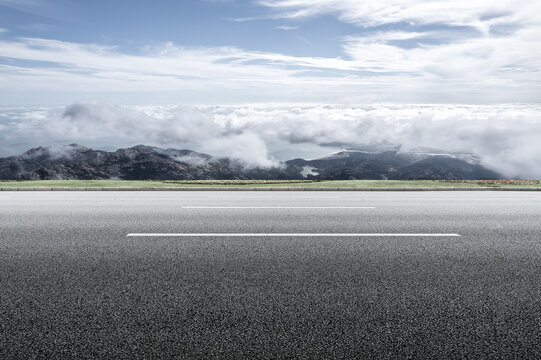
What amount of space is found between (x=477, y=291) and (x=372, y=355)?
199cm

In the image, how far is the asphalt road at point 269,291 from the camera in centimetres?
348

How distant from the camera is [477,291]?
465 centimetres

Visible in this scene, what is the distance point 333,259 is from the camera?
587cm

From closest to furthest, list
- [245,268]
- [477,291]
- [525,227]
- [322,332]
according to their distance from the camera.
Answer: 1. [322,332]
2. [477,291]
3. [245,268]
4. [525,227]

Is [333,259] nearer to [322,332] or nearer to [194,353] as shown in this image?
[322,332]

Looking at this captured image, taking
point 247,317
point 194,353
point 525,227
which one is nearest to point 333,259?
point 247,317

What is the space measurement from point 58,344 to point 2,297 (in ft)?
4.77

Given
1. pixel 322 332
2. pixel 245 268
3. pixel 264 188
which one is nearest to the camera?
pixel 322 332

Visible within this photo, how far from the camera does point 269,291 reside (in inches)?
182

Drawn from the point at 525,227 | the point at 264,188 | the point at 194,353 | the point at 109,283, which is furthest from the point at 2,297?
the point at 264,188

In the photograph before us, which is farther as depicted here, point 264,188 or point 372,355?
point 264,188

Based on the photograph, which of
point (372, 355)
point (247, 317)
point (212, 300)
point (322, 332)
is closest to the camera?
point (372, 355)

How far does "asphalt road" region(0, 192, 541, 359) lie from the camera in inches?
137

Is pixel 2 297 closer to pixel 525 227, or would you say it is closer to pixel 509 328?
pixel 509 328
